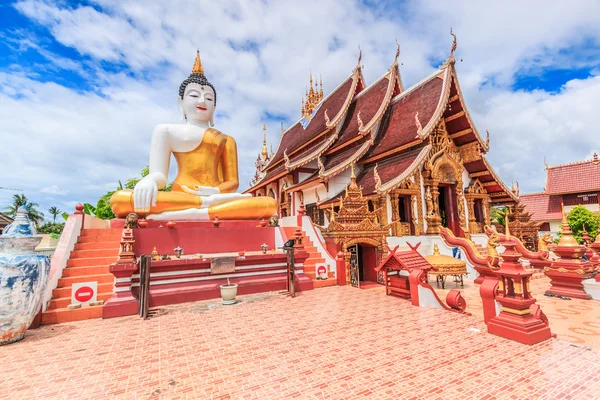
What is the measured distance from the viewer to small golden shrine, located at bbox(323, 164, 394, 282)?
27.8 ft

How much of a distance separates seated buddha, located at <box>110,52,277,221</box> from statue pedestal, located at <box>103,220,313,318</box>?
34 centimetres

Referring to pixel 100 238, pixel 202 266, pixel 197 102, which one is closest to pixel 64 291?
pixel 100 238

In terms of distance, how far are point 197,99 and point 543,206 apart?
962 inches

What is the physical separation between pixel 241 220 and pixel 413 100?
997cm

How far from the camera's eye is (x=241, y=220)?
877 centimetres

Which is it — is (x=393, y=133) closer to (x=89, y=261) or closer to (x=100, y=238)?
(x=100, y=238)

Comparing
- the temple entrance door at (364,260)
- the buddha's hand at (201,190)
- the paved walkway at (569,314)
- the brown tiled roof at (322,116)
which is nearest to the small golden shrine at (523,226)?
the paved walkway at (569,314)

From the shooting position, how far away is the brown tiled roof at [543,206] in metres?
20.8

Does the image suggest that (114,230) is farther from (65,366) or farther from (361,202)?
(361,202)

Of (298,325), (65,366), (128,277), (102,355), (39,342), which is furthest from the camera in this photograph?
(128,277)

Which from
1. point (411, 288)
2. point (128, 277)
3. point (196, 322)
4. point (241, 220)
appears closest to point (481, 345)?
point (411, 288)

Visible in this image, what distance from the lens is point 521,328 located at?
146 inches

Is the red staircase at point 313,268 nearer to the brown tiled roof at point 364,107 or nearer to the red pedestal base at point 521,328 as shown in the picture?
the red pedestal base at point 521,328

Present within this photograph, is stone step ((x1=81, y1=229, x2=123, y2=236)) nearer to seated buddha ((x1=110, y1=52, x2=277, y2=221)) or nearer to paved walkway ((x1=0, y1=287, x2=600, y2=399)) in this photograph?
seated buddha ((x1=110, y1=52, x2=277, y2=221))
